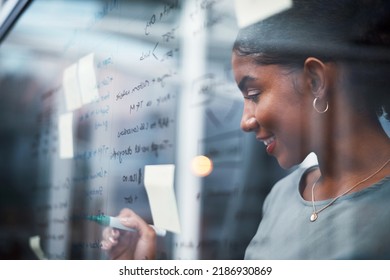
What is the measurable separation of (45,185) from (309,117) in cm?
106

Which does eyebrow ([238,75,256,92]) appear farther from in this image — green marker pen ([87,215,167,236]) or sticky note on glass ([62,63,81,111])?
sticky note on glass ([62,63,81,111])

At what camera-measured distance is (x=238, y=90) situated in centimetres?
95

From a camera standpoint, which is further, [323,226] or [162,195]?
[162,195]

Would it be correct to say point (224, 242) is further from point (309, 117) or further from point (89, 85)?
point (89, 85)

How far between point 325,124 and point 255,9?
0.23 m

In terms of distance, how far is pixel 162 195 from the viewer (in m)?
1.11

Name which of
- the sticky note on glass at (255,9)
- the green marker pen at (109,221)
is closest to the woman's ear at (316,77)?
the sticky note on glass at (255,9)

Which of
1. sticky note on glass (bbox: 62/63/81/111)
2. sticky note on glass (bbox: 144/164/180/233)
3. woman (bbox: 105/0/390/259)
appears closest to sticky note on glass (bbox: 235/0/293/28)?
woman (bbox: 105/0/390/259)

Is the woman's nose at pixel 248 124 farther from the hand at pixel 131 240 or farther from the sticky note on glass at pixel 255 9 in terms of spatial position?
the hand at pixel 131 240

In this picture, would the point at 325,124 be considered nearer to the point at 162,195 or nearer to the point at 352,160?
the point at 352,160

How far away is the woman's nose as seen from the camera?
92 cm

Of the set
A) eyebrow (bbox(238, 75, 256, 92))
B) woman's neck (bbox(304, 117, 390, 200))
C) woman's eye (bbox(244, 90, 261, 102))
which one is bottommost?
woman's neck (bbox(304, 117, 390, 200))

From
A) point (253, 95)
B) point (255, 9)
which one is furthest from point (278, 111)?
point (255, 9)
